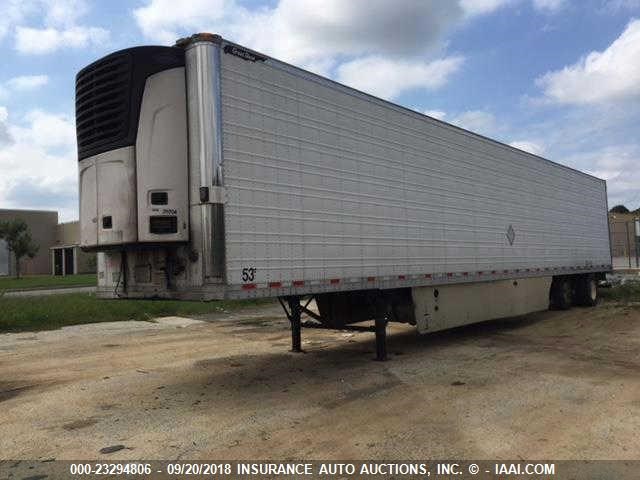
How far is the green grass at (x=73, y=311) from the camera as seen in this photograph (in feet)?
50.8

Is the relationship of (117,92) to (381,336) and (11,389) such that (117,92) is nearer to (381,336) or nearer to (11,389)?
(11,389)

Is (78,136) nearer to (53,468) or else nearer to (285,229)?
(285,229)

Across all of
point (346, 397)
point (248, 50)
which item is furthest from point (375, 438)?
point (248, 50)

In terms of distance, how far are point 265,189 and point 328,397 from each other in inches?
111

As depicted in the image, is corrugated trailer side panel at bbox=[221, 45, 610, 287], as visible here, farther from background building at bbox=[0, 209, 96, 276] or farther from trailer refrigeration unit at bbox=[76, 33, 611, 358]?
background building at bbox=[0, 209, 96, 276]

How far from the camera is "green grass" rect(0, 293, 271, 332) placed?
1547 cm

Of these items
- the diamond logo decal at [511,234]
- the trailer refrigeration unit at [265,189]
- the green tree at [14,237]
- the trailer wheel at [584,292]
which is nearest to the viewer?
the trailer refrigeration unit at [265,189]

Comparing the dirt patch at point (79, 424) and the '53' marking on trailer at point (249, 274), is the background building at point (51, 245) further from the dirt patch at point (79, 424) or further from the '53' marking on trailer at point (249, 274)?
the '53' marking on trailer at point (249, 274)

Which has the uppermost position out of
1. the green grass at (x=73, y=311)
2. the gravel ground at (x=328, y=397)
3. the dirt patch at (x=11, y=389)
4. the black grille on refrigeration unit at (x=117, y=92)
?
the black grille on refrigeration unit at (x=117, y=92)

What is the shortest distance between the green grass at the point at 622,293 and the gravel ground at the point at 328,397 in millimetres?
7867

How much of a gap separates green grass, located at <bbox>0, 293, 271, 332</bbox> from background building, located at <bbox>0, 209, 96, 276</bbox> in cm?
4452

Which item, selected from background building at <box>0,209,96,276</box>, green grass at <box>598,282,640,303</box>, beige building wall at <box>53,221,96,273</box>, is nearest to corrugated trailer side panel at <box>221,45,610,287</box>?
green grass at <box>598,282,640,303</box>

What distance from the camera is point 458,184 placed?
451 inches

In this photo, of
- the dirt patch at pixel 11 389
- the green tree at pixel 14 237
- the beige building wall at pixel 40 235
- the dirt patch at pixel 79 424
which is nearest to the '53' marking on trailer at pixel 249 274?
the dirt patch at pixel 79 424
